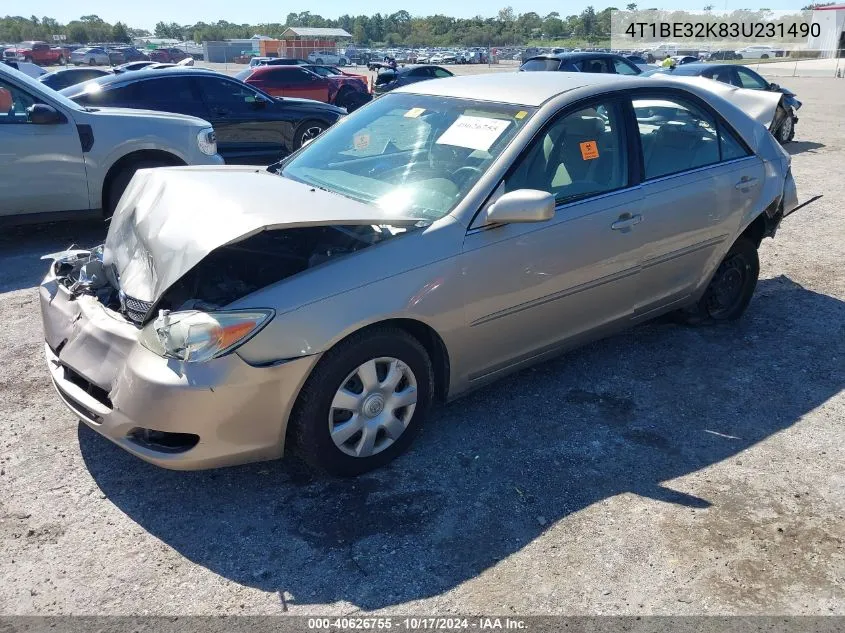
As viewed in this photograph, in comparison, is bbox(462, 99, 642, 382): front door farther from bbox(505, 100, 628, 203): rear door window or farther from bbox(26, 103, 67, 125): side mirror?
bbox(26, 103, 67, 125): side mirror

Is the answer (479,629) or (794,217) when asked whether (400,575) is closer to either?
(479,629)

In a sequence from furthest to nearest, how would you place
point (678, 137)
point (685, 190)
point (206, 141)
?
1. point (206, 141)
2. point (678, 137)
3. point (685, 190)

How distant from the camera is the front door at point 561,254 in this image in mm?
3480

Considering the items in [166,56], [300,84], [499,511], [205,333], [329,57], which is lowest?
[499,511]

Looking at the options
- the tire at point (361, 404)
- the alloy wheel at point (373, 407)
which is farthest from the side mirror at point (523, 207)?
the alloy wheel at point (373, 407)

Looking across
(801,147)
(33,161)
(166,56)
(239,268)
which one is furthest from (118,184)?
(166,56)

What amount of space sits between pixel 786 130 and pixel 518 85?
11499 millimetres

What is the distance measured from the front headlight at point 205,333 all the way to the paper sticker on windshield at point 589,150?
200 cm

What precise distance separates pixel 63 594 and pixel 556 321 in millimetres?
2530

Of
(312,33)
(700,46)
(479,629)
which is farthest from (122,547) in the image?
(312,33)

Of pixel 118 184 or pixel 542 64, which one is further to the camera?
pixel 542 64

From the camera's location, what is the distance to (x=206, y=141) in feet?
24.2

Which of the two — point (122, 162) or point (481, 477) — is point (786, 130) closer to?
point (122, 162)

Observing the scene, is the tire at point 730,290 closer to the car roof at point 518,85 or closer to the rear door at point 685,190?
the rear door at point 685,190
